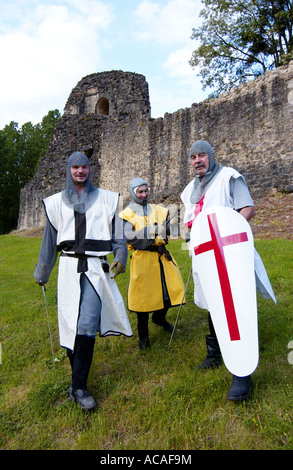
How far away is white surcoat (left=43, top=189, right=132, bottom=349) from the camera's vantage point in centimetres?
269

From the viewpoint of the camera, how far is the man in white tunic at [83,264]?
2.61 meters

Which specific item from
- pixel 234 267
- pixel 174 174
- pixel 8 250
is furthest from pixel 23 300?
pixel 174 174

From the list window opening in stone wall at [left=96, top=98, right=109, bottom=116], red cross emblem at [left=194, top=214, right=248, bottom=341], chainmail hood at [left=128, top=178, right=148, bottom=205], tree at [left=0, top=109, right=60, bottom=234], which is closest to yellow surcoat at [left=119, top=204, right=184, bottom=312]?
chainmail hood at [left=128, top=178, right=148, bottom=205]

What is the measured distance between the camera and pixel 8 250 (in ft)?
38.1

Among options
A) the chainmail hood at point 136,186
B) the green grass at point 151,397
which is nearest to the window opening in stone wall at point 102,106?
the chainmail hood at point 136,186

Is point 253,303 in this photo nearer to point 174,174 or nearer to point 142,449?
point 142,449

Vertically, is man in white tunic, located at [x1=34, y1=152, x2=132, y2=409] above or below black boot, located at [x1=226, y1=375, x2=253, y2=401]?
above

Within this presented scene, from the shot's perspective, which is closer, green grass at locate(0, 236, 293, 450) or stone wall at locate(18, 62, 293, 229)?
green grass at locate(0, 236, 293, 450)

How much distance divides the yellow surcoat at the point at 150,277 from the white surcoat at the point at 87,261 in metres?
0.58

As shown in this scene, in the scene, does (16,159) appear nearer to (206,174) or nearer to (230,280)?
(206,174)

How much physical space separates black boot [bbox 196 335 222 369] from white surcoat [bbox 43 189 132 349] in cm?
63

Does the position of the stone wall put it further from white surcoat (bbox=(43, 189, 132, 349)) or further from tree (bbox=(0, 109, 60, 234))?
tree (bbox=(0, 109, 60, 234))
